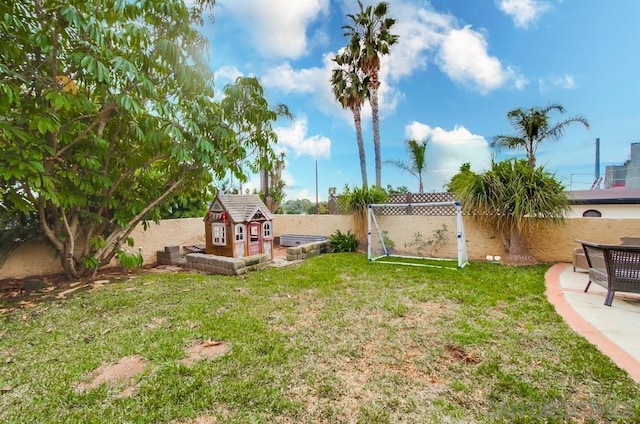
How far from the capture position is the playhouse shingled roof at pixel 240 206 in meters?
7.19

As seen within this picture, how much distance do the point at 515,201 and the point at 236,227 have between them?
656 centimetres

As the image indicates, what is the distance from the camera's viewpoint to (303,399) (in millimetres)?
2127

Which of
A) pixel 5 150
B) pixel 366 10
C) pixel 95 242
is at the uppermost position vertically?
pixel 366 10

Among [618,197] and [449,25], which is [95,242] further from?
[618,197]

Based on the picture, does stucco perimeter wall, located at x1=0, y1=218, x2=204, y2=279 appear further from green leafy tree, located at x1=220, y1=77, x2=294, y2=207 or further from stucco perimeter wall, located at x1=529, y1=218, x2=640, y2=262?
stucco perimeter wall, located at x1=529, y1=218, x2=640, y2=262

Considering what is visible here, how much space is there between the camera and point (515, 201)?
21.8 ft

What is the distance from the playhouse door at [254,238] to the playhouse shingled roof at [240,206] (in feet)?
1.05

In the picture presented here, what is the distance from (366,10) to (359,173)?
26.6 ft

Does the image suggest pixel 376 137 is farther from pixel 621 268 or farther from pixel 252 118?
pixel 621 268

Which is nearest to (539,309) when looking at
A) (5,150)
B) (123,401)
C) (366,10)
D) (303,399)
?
(303,399)

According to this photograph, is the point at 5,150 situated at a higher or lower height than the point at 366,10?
lower

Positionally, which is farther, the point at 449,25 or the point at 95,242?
the point at 449,25

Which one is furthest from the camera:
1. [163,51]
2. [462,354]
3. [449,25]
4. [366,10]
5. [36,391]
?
[366,10]

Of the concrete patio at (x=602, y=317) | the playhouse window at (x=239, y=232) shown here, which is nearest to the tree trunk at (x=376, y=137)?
the playhouse window at (x=239, y=232)
